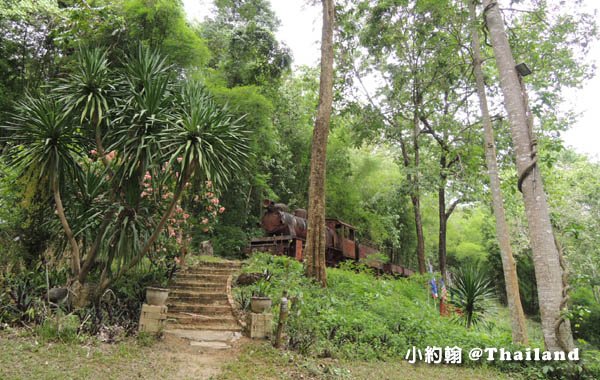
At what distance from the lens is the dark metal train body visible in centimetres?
1014

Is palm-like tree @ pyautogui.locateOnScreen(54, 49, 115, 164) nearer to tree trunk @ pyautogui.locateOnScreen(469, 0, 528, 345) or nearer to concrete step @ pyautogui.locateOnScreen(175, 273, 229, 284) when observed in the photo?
concrete step @ pyautogui.locateOnScreen(175, 273, 229, 284)

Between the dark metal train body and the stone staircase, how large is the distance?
2.09 meters

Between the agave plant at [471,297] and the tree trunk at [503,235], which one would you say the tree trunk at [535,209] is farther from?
the agave plant at [471,297]

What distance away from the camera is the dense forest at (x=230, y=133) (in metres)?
5.23

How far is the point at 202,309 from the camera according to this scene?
246 inches

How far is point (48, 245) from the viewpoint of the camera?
251 inches

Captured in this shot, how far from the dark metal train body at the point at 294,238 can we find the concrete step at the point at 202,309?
3818 millimetres

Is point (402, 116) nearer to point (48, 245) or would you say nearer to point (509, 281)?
point (509, 281)

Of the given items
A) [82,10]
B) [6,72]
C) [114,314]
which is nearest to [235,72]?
[82,10]

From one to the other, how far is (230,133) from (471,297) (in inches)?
239

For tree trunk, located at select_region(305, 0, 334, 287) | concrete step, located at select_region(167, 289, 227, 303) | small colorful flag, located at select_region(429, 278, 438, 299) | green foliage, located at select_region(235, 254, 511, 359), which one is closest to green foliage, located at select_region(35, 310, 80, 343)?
concrete step, located at select_region(167, 289, 227, 303)

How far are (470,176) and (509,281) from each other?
4.58m

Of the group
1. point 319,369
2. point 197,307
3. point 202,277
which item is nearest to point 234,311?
point 197,307

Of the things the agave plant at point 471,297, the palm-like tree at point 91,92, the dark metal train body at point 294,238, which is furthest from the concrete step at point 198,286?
the agave plant at point 471,297
